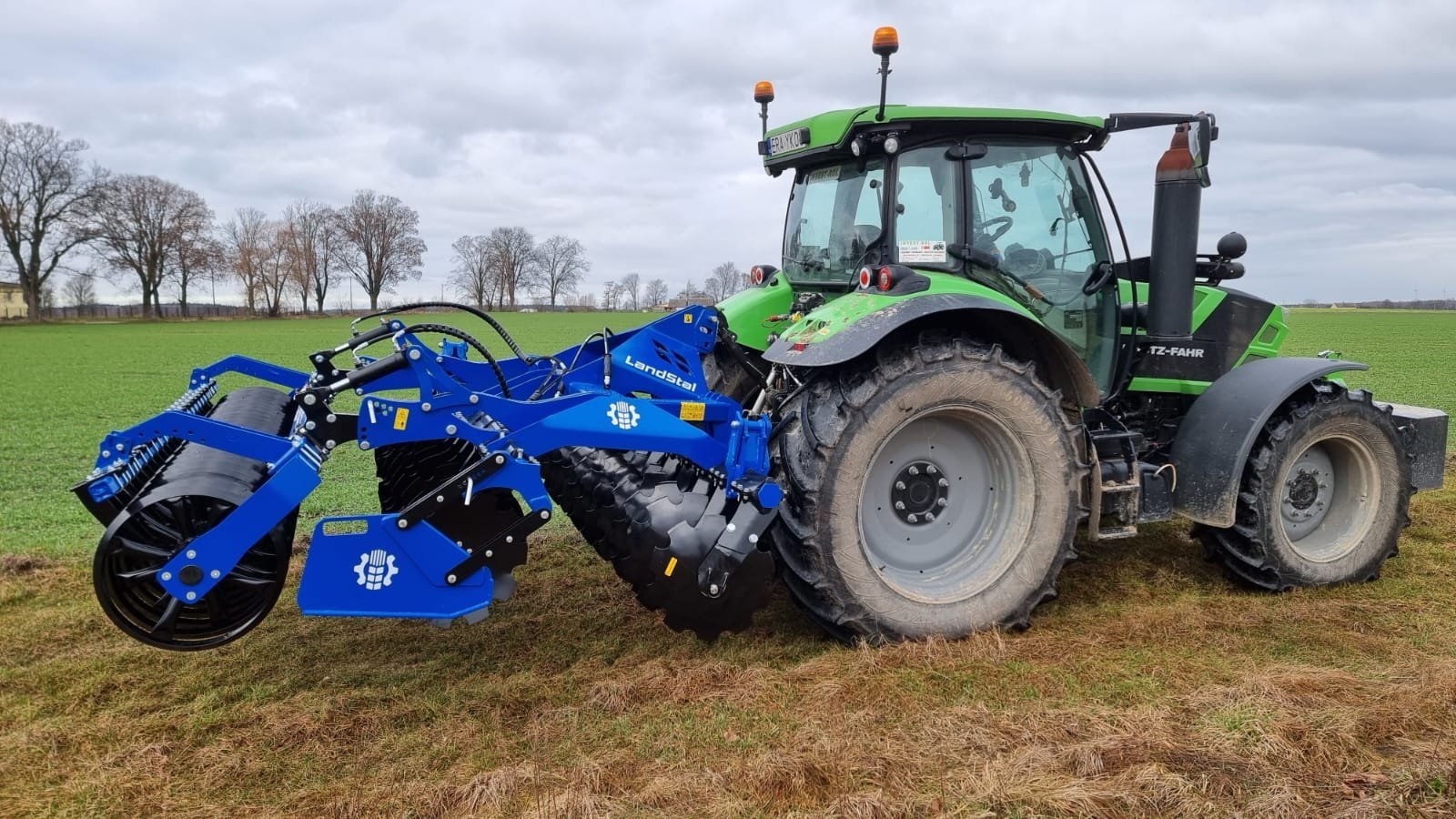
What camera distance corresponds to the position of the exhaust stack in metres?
4.48

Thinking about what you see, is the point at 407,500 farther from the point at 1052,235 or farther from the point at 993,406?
the point at 1052,235

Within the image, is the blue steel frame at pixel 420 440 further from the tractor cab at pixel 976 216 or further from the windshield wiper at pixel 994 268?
the windshield wiper at pixel 994 268

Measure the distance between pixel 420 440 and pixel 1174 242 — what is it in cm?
356

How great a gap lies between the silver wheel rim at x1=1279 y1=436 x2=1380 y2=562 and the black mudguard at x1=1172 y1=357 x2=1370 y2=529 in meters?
Result: 0.47

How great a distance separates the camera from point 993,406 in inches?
155

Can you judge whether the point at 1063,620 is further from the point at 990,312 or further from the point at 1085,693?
the point at 990,312

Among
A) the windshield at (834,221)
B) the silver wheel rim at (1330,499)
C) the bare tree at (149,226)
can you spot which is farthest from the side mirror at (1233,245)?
the bare tree at (149,226)

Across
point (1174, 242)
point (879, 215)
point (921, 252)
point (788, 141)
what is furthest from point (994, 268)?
point (788, 141)

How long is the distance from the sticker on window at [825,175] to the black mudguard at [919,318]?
1115 mm

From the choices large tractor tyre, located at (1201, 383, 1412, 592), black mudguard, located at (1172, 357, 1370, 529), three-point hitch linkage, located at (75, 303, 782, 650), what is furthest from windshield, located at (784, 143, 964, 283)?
large tractor tyre, located at (1201, 383, 1412, 592)

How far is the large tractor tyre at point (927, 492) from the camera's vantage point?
12.1 ft

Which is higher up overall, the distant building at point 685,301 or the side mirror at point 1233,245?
the side mirror at point 1233,245

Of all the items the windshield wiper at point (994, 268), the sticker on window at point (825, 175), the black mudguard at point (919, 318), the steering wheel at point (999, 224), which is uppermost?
the sticker on window at point (825, 175)

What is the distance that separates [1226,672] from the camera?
12.0ft
